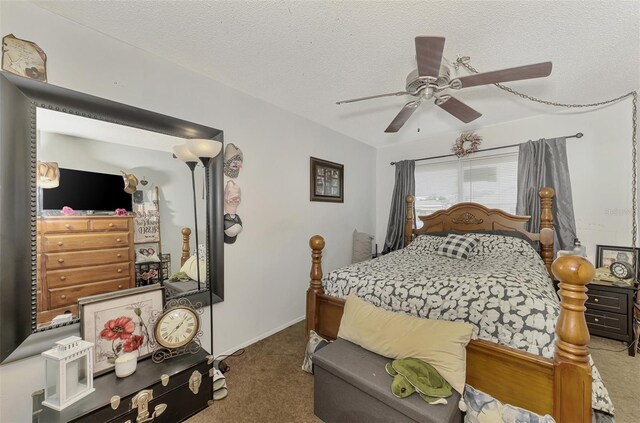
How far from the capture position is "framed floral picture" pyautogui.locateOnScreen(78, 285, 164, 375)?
4.91 ft

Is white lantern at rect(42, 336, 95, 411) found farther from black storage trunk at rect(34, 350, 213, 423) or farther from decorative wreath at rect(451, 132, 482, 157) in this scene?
decorative wreath at rect(451, 132, 482, 157)

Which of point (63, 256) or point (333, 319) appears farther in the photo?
point (333, 319)

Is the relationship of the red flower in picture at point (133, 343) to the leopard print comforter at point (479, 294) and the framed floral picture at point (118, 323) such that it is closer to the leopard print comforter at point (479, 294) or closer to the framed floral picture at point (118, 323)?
the framed floral picture at point (118, 323)

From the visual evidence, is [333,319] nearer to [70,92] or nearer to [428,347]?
[428,347]

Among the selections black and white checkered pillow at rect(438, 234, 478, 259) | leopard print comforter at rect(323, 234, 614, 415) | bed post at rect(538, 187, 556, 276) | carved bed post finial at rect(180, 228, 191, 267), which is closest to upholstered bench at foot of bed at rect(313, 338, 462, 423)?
leopard print comforter at rect(323, 234, 614, 415)

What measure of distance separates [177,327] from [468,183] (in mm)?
3825

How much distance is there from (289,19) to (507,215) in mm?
3129

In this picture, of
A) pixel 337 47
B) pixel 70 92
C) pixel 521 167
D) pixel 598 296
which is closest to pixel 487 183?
pixel 521 167

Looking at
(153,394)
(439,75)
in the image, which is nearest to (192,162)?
(153,394)

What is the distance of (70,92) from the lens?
155 cm

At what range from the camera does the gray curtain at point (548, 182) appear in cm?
284

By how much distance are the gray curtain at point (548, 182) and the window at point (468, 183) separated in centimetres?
16

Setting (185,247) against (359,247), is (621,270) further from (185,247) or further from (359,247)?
(185,247)

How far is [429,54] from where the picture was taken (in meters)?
1.34
